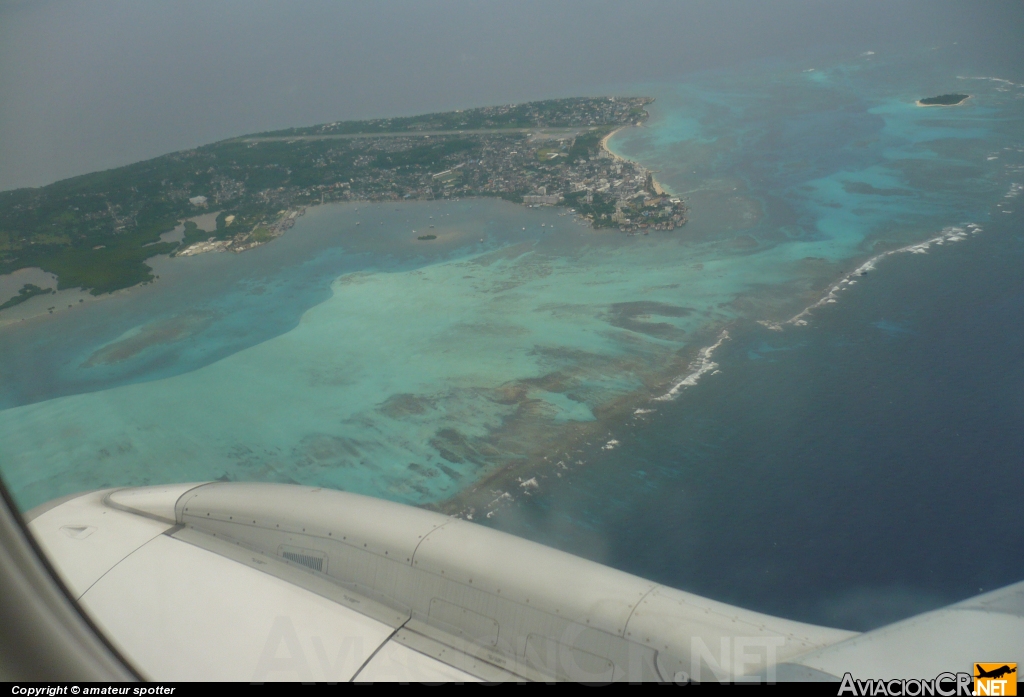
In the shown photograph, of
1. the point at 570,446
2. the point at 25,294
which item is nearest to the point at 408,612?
the point at 570,446

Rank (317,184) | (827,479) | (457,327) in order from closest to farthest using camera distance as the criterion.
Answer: (827,479) < (457,327) < (317,184)

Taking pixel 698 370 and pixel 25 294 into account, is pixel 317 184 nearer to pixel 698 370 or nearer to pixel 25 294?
pixel 25 294

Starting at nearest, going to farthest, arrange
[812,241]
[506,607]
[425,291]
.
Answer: [506,607] → [425,291] → [812,241]

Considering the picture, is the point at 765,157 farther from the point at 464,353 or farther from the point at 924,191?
the point at 464,353

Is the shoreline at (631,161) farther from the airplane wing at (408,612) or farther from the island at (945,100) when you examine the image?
the airplane wing at (408,612)

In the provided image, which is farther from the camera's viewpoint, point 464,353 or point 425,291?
point 425,291

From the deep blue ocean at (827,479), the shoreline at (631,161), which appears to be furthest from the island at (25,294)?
the shoreline at (631,161)

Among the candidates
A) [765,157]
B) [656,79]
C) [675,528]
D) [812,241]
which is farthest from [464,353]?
[656,79]
